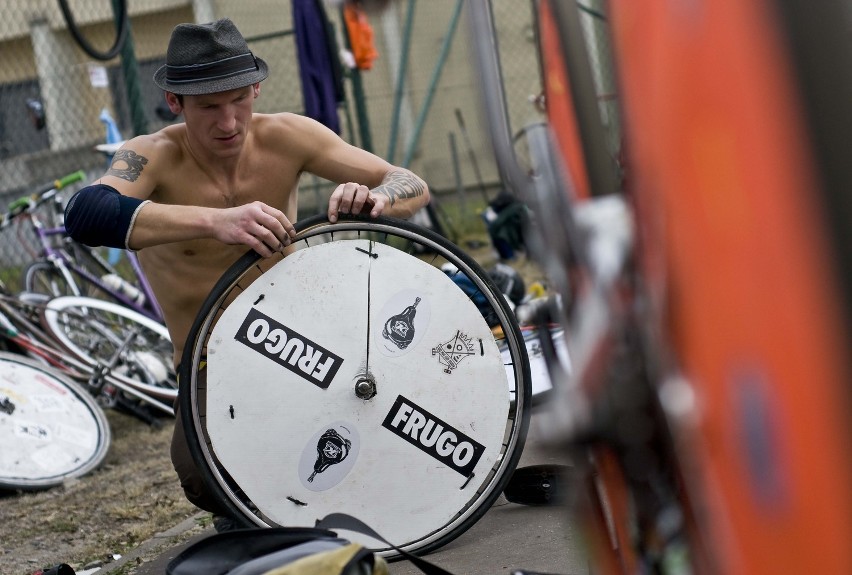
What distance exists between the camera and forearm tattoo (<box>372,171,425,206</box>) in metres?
3.28

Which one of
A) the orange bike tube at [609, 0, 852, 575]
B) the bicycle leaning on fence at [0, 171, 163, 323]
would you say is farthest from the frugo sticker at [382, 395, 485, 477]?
the bicycle leaning on fence at [0, 171, 163, 323]

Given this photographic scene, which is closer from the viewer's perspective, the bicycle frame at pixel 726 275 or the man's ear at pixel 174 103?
the bicycle frame at pixel 726 275

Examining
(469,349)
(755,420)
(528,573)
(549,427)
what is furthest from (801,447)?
(469,349)

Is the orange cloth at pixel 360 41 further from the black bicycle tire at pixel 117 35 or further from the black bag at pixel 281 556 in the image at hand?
the black bag at pixel 281 556

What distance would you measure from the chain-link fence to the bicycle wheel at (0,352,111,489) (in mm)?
4585

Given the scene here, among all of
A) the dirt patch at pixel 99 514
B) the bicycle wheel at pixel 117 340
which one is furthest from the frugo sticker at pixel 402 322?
the bicycle wheel at pixel 117 340

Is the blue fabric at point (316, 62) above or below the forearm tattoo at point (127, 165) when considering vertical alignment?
below

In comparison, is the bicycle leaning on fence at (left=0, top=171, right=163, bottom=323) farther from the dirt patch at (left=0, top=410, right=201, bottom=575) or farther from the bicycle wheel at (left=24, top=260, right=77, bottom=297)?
the dirt patch at (left=0, top=410, right=201, bottom=575)

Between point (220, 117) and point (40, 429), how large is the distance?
91.9 inches

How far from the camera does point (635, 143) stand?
4.01 feet

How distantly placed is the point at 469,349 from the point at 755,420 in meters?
1.97

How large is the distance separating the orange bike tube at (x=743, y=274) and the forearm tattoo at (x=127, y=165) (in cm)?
237

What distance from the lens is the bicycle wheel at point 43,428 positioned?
5.05m

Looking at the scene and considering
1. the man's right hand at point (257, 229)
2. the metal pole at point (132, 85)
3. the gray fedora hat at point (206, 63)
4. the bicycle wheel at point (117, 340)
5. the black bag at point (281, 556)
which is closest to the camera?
the black bag at point (281, 556)
